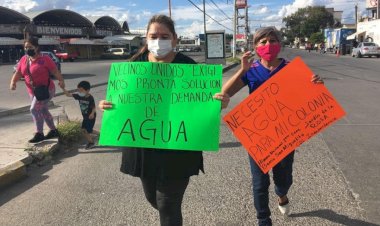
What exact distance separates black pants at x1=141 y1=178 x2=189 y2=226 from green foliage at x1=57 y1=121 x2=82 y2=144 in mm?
4558

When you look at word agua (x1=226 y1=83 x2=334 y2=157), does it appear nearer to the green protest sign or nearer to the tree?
the green protest sign

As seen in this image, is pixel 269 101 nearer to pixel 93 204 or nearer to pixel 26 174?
pixel 93 204

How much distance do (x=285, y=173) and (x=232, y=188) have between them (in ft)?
3.74

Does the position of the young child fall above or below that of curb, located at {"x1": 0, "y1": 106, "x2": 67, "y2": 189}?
above

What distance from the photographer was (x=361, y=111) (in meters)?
10.1

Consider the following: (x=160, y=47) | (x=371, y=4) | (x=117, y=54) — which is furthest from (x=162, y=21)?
(x=371, y=4)

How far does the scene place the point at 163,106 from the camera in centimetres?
309

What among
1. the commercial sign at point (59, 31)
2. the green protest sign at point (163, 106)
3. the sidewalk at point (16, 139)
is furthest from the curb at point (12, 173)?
the commercial sign at point (59, 31)

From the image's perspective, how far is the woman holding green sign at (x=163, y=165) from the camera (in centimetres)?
292

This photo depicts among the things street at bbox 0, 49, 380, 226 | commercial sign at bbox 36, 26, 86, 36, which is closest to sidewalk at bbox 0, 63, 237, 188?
street at bbox 0, 49, 380, 226

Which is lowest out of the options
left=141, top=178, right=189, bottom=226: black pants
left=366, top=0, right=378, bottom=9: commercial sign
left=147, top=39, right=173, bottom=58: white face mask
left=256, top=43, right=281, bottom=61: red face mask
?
left=141, top=178, right=189, bottom=226: black pants

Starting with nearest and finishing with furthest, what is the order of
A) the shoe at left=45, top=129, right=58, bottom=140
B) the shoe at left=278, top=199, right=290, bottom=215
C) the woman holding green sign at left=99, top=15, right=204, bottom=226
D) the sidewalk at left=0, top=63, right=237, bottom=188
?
1. the woman holding green sign at left=99, top=15, right=204, bottom=226
2. the shoe at left=278, top=199, right=290, bottom=215
3. the sidewalk at left=0, top=63, right=237, bottom=188
4. the shoe at left=45, top=129, right=58, bottom=140

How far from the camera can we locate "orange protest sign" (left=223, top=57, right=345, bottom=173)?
11.5 feet

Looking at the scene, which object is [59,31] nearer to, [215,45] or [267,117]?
[215,45]
